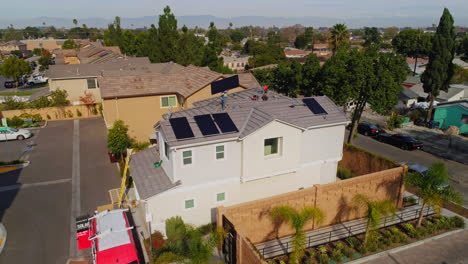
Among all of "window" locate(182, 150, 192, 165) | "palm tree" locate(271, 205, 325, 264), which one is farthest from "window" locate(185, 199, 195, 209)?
"palm tree" locate(271, 205, 325, 264)

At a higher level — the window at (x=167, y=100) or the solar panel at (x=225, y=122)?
the solar panel at (x=225, y=122)

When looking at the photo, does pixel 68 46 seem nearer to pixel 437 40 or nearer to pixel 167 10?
pixel 167 10

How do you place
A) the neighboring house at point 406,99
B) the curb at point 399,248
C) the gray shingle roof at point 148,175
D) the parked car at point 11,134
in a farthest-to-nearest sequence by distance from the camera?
1. the neighboring house at point 406,99
2. the parked car at point 11,134
3. the gray shingle roof at point 148,175
4. the curb at point 399,248

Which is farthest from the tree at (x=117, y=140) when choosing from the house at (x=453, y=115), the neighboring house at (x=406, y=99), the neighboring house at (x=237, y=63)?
the neighboring house at (x=237, y=63)

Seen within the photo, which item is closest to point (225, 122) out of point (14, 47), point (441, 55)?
point (441, 55)

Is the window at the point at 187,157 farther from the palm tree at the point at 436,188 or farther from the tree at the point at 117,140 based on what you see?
the palm tree at the point at 436,188

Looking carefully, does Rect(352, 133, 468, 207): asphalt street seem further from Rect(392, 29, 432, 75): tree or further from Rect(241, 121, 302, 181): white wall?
Rect(392, 29, 432, 75): tree
